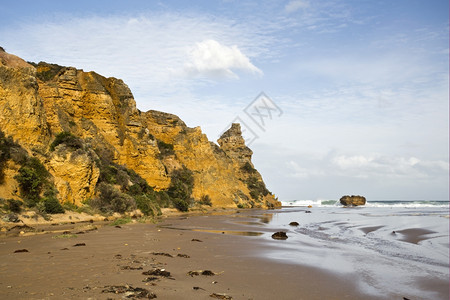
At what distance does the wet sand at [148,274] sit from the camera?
200 inches

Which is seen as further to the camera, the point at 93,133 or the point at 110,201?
the point at 93,133

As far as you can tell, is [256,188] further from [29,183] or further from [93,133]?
[29,183]

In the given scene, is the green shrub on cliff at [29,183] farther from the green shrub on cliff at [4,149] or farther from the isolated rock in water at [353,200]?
the isolated rock in water at [353,200]

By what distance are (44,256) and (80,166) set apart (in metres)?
13.3

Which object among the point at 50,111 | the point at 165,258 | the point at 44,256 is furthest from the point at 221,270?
the point at 50,111

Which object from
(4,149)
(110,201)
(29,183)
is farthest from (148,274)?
(110,201)

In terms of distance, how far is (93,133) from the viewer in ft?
97.9

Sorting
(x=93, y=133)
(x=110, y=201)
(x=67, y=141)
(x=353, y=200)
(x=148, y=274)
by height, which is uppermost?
(x=93, y=133)

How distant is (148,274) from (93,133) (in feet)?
86.1

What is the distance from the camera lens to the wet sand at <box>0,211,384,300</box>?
200 inches

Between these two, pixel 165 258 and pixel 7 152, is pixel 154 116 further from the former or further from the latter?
pixel 165 258

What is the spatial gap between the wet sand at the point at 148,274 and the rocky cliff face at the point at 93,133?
35.2ft

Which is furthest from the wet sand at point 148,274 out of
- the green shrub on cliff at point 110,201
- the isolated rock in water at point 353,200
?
the isolated rock in water at point 353,200

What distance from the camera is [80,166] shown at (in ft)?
65.5
